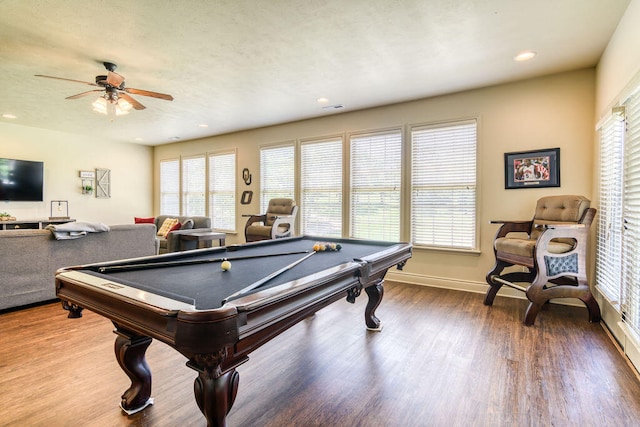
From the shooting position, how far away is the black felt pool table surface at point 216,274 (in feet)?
4.36

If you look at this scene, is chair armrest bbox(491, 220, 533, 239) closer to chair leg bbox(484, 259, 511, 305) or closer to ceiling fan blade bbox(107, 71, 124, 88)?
chair leg bbox(484, 259, 511, 305)

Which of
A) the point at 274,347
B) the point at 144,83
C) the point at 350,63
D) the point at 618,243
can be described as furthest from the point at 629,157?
the point at 144,83

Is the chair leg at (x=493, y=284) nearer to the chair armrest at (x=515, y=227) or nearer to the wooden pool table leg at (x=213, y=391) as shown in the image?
the chair armrest at (x=515, y=227)

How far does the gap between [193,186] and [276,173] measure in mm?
2452

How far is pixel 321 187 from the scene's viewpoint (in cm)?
522

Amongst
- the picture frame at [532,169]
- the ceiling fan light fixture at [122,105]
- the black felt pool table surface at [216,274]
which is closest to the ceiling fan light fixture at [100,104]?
the ceiling fan light fixture at [122,105]

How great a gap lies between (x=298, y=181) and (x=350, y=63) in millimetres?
2536

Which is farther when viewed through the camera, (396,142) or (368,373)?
(396,142)

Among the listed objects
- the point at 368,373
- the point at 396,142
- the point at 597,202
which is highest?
the point at 396,142

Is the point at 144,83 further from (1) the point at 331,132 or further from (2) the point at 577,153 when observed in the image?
(2) the point at 577,153

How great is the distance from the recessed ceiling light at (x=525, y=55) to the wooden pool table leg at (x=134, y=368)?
12.5 ft

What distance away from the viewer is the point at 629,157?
2.34 meters

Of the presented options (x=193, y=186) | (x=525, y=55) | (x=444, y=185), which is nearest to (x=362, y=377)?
(x=444, y=185)

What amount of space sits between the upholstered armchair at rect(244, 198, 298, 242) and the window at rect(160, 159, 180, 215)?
10.3 feet
